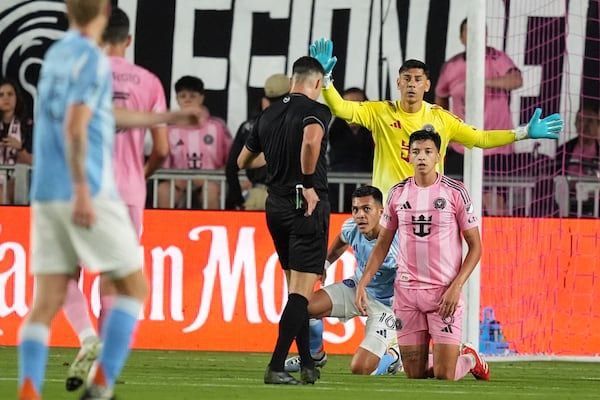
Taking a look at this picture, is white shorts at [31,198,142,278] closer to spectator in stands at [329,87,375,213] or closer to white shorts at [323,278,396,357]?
white shorts at [323,278,396,357]

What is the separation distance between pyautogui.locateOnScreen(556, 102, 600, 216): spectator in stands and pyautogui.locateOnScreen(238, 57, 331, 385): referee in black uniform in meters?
5.42

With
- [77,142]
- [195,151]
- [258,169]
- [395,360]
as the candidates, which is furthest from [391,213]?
[195,151]

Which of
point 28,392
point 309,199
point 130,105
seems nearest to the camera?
point 28,392

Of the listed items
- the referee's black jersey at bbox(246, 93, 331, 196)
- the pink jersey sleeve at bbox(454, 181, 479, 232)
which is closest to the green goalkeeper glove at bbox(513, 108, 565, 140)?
the pink jersey sleeve at bbox(454, 181, 479, 232)

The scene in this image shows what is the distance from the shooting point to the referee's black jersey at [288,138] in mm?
9508

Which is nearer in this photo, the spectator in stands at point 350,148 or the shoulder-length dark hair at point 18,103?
the spectator in stands at point 350,148

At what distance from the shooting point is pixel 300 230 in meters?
9.49

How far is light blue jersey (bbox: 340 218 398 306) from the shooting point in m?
11.1

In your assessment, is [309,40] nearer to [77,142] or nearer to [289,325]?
[289,325]

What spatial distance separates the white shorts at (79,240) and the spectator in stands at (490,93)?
8.56m

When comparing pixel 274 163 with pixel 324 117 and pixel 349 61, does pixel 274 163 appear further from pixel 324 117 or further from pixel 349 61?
pixel 349 61

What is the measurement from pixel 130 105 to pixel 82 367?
55.4 inches

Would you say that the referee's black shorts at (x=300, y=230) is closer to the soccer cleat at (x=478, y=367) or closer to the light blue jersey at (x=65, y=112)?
the soccer cleat at (x=478, y=367)

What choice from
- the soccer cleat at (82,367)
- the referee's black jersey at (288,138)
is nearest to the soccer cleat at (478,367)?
the referee's black jersey at (288,138)
